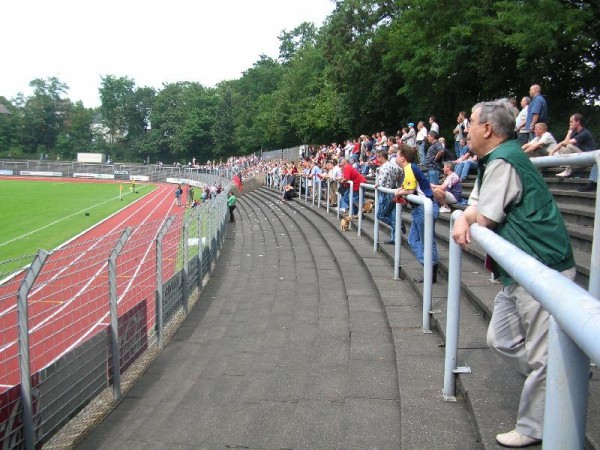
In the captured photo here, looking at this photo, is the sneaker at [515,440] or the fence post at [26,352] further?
the fence post at [26,352]

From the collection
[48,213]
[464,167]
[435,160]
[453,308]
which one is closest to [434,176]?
[435,160]

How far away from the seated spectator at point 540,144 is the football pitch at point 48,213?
11915 mm

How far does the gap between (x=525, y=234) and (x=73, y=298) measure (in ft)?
11.9

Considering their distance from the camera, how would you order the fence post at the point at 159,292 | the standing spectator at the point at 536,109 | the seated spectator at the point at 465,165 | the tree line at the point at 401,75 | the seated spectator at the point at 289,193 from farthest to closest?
1. the seated spectator at the point at 289,193
2. the tree line at the point at 401,75
3. the seated spectator at the point at 465,165
4. the standing spectator at the point at 536,109
5. the fence post at the point at 159,292

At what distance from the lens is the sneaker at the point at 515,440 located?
9.22ft

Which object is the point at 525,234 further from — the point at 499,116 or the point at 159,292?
the point at 159,292

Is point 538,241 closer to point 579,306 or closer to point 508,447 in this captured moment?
point 508,447

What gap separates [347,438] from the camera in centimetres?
368

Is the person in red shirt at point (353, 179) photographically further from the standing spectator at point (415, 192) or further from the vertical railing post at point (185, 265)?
the standing spectator at point (415, 192)

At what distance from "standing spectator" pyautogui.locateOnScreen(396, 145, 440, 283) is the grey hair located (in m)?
3.62

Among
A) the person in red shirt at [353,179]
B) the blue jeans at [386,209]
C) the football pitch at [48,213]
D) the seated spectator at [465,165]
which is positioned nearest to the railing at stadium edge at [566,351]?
the blue jeans at [386,209]

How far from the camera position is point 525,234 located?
9.16 feet

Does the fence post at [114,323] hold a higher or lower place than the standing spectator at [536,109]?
lower

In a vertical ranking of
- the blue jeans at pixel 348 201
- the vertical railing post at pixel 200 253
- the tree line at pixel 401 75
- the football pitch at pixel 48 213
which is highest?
the tree line at pixel 401 75
